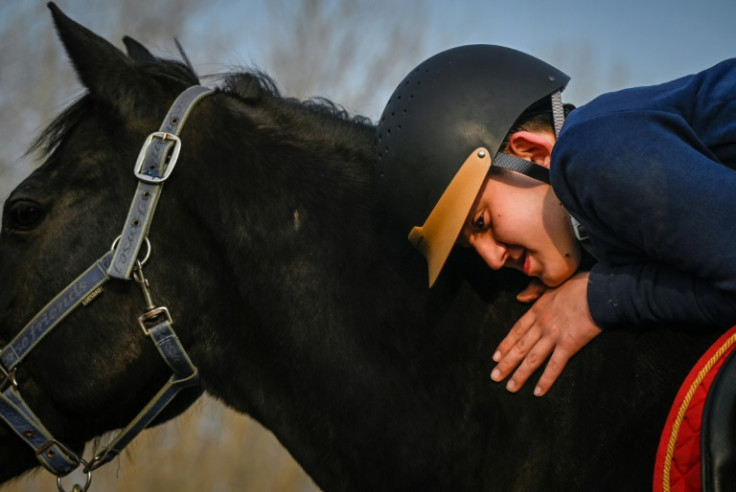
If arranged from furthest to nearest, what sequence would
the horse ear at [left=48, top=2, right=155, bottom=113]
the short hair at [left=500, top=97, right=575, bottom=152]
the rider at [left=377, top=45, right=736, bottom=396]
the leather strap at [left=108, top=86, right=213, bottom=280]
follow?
the horse ear at [left=48, top=2, right=155, bottom=113] < the leather strap at [left=108, top=86, right=213, bottom=280] < the short hair at [left=500, top=97, right=575, bottom=152] < the rider at [left=377, top=45, right=736, bottom=396]

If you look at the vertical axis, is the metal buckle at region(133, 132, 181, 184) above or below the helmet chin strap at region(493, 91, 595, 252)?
above

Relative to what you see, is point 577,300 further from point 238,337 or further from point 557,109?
point 238,337

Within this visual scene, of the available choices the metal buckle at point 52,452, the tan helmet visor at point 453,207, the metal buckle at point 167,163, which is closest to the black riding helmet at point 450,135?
the tan helmet visor at point 453,207

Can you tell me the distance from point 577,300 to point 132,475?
715 cm

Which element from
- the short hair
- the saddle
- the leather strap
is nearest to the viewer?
the saddle

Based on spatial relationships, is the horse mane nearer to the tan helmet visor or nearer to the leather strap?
the leather strap

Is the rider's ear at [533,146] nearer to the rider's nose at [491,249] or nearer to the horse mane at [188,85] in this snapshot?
the rider's nose at [491,249]

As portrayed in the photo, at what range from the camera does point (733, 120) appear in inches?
79.3

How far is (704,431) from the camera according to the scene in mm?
1775

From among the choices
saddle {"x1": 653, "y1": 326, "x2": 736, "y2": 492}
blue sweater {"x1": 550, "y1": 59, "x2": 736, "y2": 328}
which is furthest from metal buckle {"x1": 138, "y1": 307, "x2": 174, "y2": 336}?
saddle {"x1": 653, "y1": 326, "x2": 736, "y2": 492}

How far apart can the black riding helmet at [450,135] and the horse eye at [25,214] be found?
1125mm

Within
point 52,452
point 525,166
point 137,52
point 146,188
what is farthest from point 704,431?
point 137,52

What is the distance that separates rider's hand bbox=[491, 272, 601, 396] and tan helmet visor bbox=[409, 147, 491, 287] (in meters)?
0.32

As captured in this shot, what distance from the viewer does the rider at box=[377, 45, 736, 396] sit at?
1.86 metres
